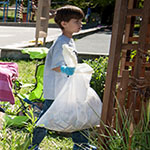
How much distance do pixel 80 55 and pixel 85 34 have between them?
391 inches

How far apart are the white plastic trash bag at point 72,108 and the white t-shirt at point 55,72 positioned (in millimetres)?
125

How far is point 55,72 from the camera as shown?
3145 mm

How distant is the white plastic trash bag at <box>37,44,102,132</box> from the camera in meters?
2.98

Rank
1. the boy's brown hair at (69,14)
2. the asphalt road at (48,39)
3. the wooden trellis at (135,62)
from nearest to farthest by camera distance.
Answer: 1. the wooden trellis at (135,62)
2. the boy's brown hair at (69,14)
3. the asphalt road at (48,39)

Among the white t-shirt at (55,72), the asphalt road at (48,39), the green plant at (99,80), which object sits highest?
the white t-shirt at (55,72)

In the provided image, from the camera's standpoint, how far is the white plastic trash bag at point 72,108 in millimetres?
2977

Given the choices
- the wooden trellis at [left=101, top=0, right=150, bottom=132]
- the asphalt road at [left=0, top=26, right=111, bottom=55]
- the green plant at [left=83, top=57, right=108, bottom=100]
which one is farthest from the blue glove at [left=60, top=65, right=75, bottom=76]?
the asphalt road at [left=0, top=26, right=111, bottom=55]

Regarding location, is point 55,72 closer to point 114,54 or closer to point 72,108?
point 72,108

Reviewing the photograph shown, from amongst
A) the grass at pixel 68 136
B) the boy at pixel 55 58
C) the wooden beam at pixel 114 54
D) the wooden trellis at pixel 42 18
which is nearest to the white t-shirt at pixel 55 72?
the boy at pixel 55 58

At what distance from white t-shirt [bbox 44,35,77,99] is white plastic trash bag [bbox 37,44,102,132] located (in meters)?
0.13

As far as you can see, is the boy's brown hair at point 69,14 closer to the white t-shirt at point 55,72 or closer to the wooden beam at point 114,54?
the white t-shirt at point 55,72

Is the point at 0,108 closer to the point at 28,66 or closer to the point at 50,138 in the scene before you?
the point at 50,138

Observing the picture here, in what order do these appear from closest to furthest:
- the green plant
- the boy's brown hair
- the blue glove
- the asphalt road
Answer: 1. the blue glove
2. the boy's brown hair
3. the green plant
4. the asphalt road

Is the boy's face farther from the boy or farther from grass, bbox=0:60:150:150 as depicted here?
grass, bbox=0:60:150:150
